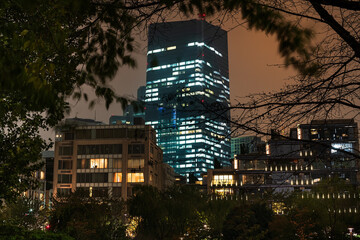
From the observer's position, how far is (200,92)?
636cm

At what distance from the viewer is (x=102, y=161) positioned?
238 ft

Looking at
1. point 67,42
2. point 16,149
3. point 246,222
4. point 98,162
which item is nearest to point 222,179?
point 98,162

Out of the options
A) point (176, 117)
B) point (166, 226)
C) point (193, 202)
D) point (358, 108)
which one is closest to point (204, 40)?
point (176, 117)

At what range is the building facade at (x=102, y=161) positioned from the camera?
70.6m

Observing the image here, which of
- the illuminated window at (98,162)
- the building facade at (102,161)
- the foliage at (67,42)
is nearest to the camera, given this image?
the foliage at (67,42)

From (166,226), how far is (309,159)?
23.3 metres

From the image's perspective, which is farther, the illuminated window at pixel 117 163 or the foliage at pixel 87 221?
the illuminated window at pixel 117 163

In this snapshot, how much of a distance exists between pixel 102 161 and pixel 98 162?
0.78m

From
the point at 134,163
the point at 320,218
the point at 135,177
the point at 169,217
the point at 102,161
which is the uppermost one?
the point at 102,161

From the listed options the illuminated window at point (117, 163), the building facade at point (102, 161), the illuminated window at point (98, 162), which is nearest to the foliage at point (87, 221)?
the building facade at point (102, 161)

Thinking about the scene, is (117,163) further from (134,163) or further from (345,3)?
(345,3)

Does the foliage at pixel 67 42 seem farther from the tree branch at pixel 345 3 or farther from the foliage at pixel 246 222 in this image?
the foliage at pixel 246 222

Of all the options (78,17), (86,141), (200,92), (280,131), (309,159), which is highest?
(86,141)

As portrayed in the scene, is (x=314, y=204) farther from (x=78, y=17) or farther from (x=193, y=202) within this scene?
(x=78, y=17)
